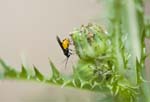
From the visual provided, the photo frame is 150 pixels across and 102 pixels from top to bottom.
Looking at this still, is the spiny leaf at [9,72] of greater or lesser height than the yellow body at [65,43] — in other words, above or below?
below

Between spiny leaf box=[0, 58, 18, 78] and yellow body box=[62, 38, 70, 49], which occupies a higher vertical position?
yellow body box=[62, 38, 70, 49]

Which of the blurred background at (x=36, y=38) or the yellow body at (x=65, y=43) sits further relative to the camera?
the blurred background at (x=36, y=38)

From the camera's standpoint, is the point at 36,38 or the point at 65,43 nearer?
the point at 65,43

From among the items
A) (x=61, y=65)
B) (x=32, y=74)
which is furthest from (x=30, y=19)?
(x=32, y=74)

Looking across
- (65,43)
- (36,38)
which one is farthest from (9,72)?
(36,38)

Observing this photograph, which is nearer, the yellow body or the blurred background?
the yellow body

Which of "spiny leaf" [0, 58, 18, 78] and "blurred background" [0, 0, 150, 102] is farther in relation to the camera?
"blurred background" [0, 0, 150, 102]

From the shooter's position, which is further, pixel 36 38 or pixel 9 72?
pixel 36 38

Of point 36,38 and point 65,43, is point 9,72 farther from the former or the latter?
point 36,38
